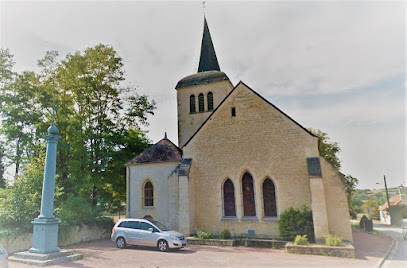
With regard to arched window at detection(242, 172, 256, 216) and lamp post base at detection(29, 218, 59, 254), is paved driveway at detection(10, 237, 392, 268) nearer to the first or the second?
lamp post base at detection(29, 218, 59, 254)

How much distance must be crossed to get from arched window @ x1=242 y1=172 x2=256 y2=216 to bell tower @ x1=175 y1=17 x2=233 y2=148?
9.41m

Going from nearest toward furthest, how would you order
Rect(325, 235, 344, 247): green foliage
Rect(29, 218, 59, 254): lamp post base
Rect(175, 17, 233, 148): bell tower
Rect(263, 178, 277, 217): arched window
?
Rect(29, 218, 59, 254): lamp post base, Rect(325, 235, 344, 247): green foliage, Rect(263, 178, 277, 217): arched window, Rect(175, 17, 233, 148): bell tower

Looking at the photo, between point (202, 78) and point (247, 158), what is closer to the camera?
point (247, 158)

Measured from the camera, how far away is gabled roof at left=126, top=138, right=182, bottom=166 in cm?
1861

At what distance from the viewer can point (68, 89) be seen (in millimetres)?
21094

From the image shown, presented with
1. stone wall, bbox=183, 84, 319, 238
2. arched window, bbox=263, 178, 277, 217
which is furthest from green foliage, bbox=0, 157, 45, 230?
arched window, bbox=263, 178, 277, 217

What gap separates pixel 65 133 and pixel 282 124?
17298 mm

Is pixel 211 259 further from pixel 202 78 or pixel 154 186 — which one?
pixel 202 78

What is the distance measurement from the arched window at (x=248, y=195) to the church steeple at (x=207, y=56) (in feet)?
47.2

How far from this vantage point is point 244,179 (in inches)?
611

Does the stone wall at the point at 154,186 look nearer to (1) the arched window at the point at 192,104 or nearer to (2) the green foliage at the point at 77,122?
(2) the green foliage at the point at 77,122

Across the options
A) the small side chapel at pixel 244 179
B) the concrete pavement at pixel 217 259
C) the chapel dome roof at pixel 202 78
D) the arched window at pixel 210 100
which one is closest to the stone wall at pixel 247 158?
the small side chapel at pixel 244 179

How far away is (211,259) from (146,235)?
3.86m

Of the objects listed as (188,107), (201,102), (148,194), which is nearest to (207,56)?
(201,102)
